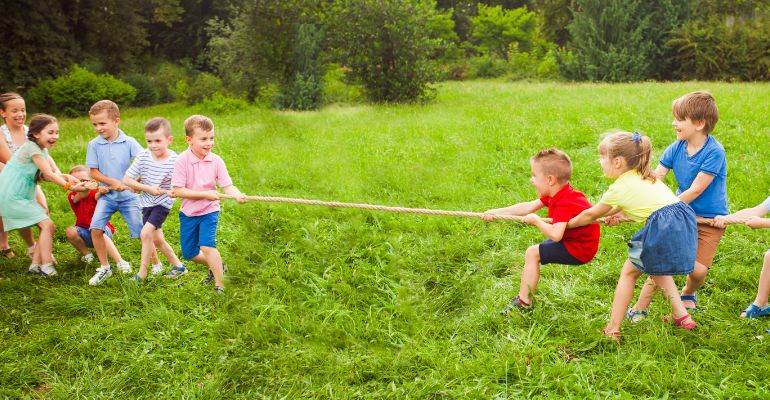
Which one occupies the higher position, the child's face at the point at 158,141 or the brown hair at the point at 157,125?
the brown hair at the point at 157,125

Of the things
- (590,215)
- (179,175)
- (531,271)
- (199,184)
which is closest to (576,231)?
(590,215)

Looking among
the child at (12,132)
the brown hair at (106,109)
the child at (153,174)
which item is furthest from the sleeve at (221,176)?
the child at (12,132)

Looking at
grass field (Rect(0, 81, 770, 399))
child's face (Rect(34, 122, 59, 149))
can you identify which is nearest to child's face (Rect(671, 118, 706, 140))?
grass field (Rect(0, 81, 770, 399))

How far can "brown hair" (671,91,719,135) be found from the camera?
4535 millimetres

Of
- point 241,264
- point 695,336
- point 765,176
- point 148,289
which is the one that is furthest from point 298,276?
point 765,176

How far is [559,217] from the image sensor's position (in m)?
4.58

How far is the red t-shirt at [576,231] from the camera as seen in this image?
15.1ft

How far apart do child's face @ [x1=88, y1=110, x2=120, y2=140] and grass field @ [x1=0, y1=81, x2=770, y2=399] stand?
1.46 m

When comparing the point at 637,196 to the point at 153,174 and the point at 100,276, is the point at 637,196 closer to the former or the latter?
the point at 153,174

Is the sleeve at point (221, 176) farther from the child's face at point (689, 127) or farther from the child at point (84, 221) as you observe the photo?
the child's face at point (689, 127)

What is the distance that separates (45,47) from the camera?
25.2m

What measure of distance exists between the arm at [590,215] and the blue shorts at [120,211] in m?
4.23

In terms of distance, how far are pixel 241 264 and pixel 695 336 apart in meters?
4.42

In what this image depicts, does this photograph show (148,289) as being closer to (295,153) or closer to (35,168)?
(35,168)
